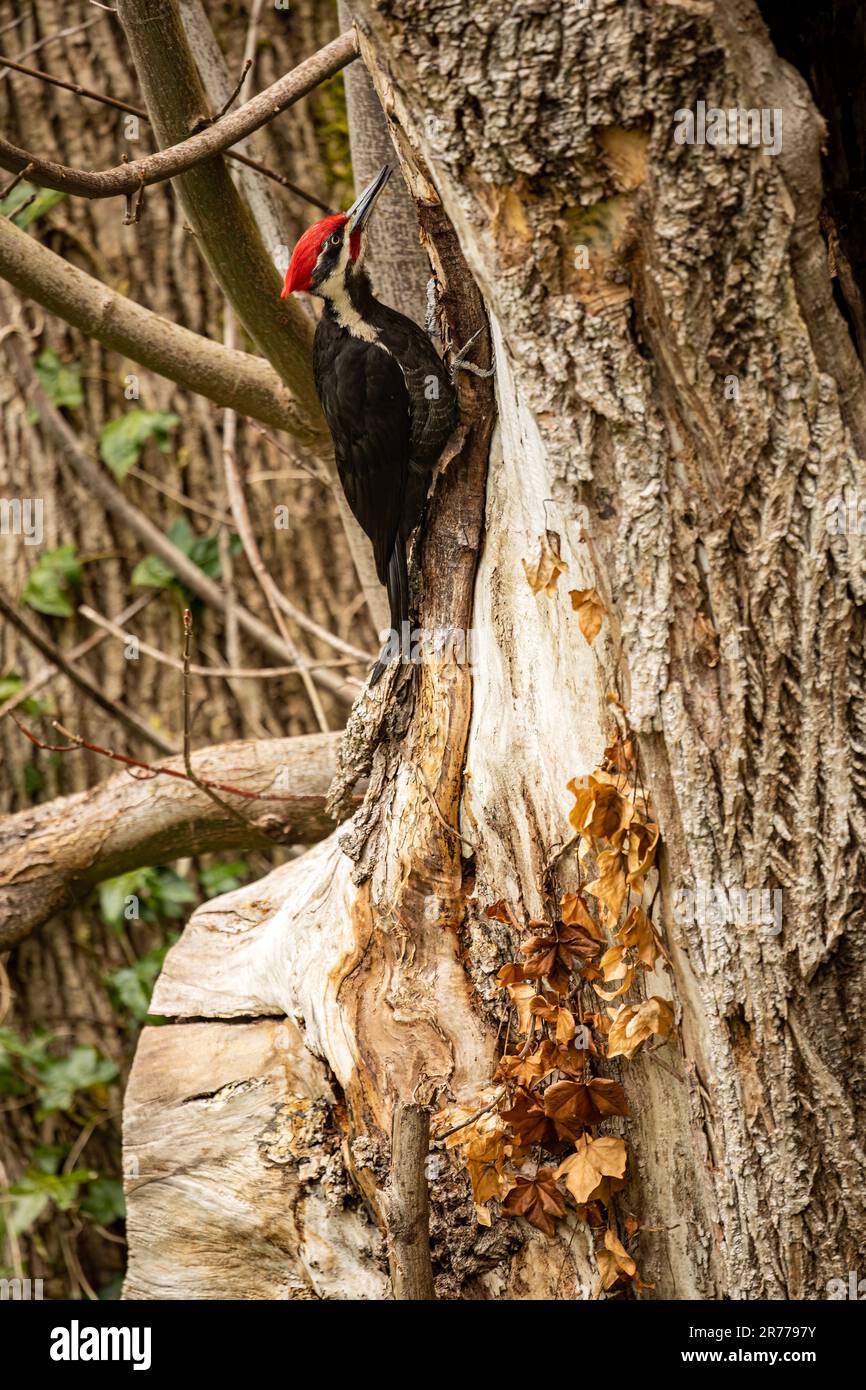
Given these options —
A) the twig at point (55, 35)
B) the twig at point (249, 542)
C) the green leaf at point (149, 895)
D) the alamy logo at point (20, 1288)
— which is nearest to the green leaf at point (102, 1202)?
the alamy logo at point (20, 1288)

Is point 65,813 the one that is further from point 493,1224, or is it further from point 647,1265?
point 647,1265

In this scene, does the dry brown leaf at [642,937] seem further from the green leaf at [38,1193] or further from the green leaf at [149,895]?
the green leaf at [38,1193]

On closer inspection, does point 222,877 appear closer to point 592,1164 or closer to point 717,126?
point 592,1164

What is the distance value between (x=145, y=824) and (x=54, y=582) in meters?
1.19

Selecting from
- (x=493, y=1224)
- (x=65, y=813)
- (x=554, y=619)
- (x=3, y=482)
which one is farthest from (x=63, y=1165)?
(x=554, y=619)

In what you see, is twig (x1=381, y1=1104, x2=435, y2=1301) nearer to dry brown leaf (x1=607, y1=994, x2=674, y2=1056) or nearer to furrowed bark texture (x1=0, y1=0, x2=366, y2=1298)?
dry brown leaf (x1=607, y1=994, x2=674, y2=1056)

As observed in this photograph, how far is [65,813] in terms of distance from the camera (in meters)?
2.66

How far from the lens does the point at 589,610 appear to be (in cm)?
133

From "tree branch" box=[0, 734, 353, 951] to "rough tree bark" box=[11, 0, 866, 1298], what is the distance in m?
0.83

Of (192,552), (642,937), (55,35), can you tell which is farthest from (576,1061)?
(55,35)

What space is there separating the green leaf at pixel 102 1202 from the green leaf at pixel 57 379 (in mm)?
2373

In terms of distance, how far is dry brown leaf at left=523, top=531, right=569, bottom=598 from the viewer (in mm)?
→ 1396

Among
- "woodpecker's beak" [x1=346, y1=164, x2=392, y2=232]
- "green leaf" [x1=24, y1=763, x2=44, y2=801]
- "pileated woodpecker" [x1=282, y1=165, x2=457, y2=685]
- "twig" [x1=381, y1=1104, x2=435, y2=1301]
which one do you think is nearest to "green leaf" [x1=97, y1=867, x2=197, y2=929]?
"green leaf" [x1=24, y1=763, x2=44, y2=801]

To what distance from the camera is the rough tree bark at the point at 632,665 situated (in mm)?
1081
